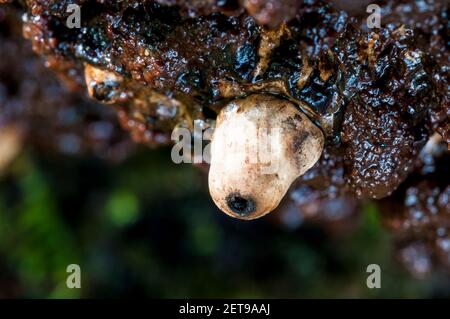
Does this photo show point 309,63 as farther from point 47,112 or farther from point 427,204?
point 47,112

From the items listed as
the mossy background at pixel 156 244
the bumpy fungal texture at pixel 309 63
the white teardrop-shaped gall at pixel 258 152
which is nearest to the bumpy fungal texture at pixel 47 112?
the mossy background at pixel 156 244

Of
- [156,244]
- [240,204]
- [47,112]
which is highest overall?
[47,112]

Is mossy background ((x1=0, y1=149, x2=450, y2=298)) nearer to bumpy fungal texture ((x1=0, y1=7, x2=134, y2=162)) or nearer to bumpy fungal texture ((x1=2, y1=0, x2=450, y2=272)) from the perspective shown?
bumpy fungal texture ((x1=0, y1=7, x2=134, y2=162))

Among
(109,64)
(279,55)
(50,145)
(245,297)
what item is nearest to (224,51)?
(279,55)

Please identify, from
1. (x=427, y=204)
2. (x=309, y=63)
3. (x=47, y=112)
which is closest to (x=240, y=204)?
(x=309, y=63)

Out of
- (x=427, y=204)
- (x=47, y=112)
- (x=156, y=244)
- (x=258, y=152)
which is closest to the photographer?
(x=258, y=152)
